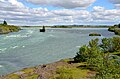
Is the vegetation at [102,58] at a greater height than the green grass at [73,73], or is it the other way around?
the vegetation at [102,58]

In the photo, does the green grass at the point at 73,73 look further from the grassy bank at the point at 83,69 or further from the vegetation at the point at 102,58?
the vegetation at the point at 102,58

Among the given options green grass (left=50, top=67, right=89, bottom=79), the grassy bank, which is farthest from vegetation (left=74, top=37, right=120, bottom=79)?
green grass (left=50, top=67, right=89, bottom=79)

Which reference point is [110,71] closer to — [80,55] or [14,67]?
[80,55]

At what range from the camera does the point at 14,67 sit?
51375mm

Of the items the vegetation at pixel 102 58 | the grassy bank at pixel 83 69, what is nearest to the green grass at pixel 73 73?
the grassy bank at pixel 83 69

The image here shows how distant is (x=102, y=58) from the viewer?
38.4m

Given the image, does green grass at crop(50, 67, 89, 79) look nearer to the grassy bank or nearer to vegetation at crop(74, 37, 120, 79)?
the grassy bank

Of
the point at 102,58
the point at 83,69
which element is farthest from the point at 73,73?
the point at 102,58

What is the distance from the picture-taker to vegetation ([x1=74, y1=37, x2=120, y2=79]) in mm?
26500

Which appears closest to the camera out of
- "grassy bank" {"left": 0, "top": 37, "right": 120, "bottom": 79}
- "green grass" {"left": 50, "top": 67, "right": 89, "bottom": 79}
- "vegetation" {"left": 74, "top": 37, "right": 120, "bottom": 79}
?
"vegetation" {"left": 74, "top": 37, "right": 120, "bottom": 79}

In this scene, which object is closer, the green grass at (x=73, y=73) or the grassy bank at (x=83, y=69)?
the grassy bank at (x=83, y=69)

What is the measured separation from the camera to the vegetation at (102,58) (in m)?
26.5

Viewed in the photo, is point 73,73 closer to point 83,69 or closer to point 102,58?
point 83,69

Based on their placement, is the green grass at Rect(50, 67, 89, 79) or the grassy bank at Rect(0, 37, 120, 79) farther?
the green grass at Rect(50, 67, 89, 79)
